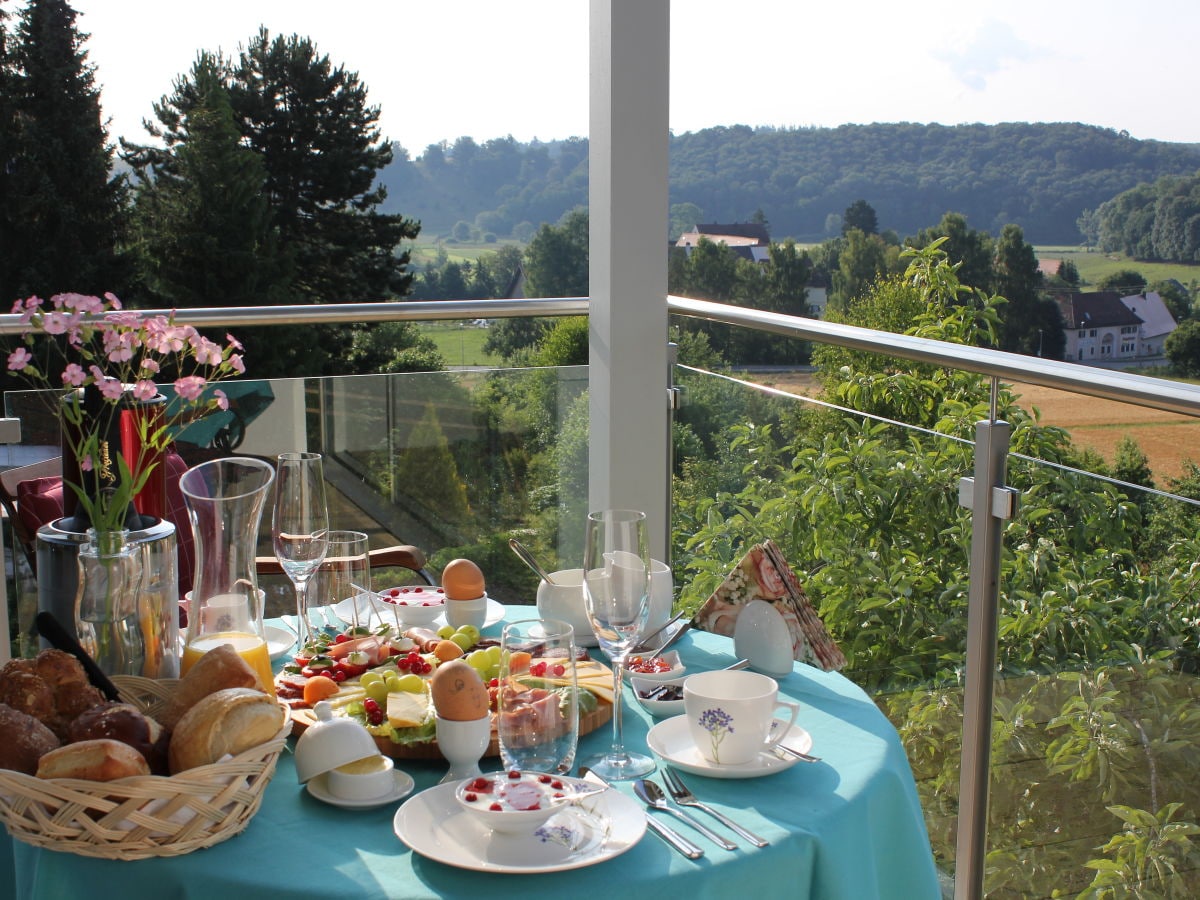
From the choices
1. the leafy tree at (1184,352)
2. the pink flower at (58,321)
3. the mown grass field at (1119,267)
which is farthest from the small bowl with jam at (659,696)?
the mown grass field at (1119,267)

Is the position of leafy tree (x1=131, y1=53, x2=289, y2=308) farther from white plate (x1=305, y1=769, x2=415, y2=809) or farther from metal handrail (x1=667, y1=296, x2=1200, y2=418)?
white plate (x1=305, y1=769, x2=415, y2=809)

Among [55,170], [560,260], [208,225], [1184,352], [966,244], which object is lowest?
[1184,352]

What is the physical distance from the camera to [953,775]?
1.92 meters

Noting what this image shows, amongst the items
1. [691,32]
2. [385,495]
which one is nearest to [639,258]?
[385,495]

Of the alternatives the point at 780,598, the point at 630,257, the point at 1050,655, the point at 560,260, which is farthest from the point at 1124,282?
the point at 780,598

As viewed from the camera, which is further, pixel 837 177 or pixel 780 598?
pixel 837 177

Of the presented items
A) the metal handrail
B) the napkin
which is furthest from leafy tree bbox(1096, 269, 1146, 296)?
the napkin

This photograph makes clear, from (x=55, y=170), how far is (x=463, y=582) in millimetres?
25441

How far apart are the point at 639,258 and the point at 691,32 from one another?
1098 inches

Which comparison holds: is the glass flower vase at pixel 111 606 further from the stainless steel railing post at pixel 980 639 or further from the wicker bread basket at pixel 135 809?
the stainless steel railing post at pixel 980 639

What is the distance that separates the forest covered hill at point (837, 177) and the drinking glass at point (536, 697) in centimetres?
2214

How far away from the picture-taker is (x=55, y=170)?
77.6ft

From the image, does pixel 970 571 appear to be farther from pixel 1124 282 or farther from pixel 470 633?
pixel 1124 282

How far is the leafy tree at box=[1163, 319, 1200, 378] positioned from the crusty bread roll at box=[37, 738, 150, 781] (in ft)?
77.6
